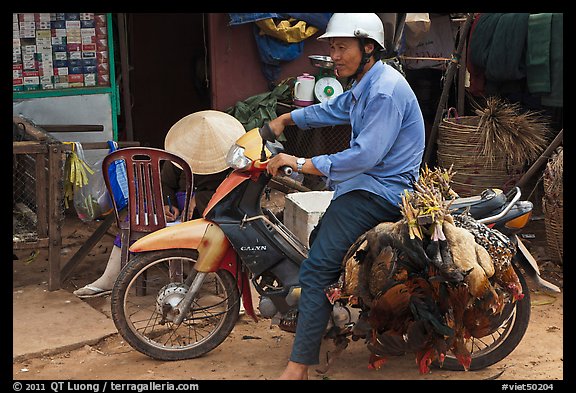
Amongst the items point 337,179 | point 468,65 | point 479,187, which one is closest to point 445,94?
point 468,65

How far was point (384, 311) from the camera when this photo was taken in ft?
13.9

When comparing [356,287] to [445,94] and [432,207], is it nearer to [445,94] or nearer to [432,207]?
[432,207]

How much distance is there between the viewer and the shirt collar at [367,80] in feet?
14.1

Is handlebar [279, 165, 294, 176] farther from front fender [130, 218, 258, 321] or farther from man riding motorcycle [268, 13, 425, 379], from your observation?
front fender [130, 218, 258, 321]

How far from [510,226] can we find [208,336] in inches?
73.5

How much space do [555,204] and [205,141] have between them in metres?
2.89

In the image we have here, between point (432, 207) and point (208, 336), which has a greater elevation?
point (432, 207)

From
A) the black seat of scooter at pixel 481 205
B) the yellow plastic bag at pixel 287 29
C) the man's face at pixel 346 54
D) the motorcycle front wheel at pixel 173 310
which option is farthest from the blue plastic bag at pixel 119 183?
the yellow plastic bag at pixel 287 29

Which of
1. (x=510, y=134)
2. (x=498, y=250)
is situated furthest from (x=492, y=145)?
(x=498, y=250)

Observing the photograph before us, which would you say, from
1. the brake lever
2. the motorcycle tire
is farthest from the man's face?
the motorcycle tire

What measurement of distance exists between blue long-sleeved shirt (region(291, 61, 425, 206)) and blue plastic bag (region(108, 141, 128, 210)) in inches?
75.3

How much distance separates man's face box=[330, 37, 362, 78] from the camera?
431cm

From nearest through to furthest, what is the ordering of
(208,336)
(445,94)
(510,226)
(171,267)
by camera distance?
(510,226), (208,336), (171,267), (445,94)

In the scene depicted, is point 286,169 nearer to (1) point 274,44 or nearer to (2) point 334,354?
(2) point 334,354
